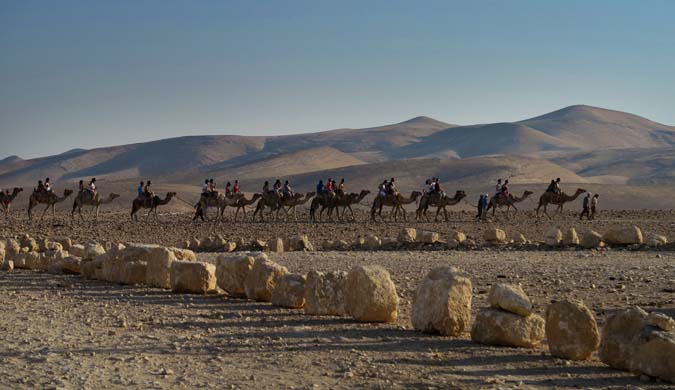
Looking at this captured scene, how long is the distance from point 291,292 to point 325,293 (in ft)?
2.57

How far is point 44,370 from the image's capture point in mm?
8062

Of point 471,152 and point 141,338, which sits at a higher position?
point 471,152

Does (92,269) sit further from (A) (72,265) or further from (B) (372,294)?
(B) (372,294)

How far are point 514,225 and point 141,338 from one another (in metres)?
24.8

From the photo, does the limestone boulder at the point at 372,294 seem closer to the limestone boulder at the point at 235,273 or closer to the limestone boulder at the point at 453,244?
the limestone boulder at the point at 235,273

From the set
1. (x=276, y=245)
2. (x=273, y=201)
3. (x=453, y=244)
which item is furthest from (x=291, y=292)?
(x=273, y=201)

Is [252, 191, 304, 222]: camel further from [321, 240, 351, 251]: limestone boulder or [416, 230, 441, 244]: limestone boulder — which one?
[416, 230, 441, 244]: limestone boulder

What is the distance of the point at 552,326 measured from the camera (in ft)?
28.5

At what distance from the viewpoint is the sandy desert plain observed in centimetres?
781

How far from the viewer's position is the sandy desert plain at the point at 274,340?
781cm

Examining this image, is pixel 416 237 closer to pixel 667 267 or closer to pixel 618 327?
pixel 667 267

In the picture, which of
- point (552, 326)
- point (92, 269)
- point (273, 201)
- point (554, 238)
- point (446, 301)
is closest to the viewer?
point (552, 326)

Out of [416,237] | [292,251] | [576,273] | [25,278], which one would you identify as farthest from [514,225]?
[25,278]

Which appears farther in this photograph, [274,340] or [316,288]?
[316,288]
